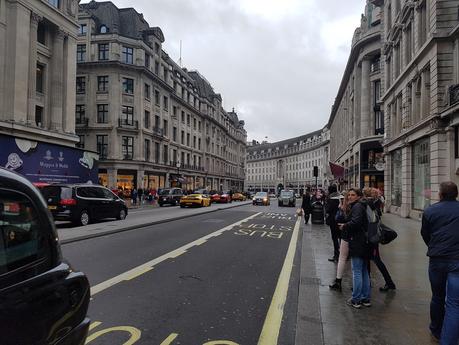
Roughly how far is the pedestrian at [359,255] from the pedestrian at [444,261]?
1164 millimetres

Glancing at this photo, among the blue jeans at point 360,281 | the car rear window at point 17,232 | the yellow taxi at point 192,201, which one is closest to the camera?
the car rear window at point 17,232

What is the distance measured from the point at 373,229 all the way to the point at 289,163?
13499 cm

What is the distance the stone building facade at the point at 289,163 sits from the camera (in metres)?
116

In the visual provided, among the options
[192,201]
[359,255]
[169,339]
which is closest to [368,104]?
[192,201]

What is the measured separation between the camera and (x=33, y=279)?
239 cm

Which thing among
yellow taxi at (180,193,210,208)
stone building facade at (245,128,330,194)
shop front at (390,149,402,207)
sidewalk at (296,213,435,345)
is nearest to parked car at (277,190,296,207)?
yellow taxi at (180,193,210,208)

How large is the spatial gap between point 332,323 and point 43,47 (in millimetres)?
35214

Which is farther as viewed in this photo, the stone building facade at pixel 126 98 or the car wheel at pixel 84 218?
the stone building facade at pixel 126 98

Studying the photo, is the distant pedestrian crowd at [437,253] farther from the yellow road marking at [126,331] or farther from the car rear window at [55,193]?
the car rear window at [55,193]

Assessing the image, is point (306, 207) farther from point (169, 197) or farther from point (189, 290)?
point (169, 197)

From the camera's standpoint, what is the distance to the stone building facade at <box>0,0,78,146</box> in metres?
28.4

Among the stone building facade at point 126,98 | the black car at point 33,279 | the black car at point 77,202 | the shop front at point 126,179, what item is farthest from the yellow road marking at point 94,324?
the shop front at point 126,179

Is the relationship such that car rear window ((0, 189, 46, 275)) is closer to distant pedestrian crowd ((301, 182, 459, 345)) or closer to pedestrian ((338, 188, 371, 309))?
distant pedestrian crowd ((301, 182, 459, 345))

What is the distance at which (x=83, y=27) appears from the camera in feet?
156
